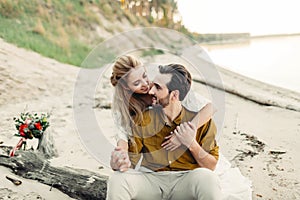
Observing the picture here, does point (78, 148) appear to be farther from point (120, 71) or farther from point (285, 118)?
point (285, 118)

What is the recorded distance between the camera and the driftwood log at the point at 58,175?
1.76 metres

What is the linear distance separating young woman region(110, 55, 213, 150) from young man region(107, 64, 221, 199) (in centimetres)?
2

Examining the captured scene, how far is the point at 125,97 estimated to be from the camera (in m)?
1.32

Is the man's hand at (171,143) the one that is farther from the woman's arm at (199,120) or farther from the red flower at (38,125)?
the red flower at (38,125)

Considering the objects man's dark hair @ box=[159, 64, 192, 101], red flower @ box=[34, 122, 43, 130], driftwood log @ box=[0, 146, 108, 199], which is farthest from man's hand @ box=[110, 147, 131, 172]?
red flower @ box=[34, 122, 43, 130]

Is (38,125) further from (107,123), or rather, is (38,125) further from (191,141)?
(191,141)

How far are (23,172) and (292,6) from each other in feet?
28.3

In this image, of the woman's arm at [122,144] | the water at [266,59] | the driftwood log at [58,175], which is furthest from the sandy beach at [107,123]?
the water at [266,59]

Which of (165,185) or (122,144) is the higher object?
(122,144)

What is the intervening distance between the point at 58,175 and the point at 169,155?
73 cm

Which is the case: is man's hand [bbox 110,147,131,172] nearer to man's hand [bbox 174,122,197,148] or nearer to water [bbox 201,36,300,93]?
man's hand [bbox 174,122,197,148]

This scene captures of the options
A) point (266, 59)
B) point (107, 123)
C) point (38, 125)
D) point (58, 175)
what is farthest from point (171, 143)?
point (266, 59)

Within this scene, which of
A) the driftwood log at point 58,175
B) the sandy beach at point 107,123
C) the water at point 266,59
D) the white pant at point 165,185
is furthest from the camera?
the water at point 266,59

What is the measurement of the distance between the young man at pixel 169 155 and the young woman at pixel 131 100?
23 millimetres
